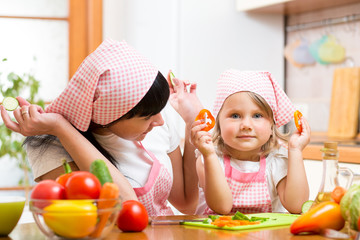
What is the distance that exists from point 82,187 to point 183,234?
10.9 inches

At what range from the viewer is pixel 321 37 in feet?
10.3

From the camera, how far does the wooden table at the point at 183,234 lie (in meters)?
1.03

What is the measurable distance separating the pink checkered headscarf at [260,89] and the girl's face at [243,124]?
2 cm

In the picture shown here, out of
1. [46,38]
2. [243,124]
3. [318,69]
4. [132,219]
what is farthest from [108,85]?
[46,38]

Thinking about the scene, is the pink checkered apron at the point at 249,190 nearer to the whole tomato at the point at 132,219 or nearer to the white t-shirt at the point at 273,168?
the white t-shirt at the point at 273,168

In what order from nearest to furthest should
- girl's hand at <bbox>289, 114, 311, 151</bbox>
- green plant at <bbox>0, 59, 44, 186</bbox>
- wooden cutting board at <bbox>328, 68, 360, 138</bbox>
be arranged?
girl's hand at <bbox>289, 114, 311, 151</bbox> < wooden cutting board at <bbox>328, 68, 360, 138</bbox> < green plant at <bbox>0, 59, 44, 186</bbox>

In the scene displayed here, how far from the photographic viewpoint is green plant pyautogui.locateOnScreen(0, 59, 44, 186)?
3.43 metres

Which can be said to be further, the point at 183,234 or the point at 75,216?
the point at 183,234

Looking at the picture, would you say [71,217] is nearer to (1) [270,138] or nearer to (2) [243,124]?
(2) [243,124]

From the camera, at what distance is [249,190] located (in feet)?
5.34

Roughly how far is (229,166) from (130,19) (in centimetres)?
185

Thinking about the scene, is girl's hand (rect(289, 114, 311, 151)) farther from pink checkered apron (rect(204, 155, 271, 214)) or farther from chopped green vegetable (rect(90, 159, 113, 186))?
chopped green vegetable (rect(90, 159, 113, 186))

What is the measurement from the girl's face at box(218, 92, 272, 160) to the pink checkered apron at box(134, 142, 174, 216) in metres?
0.22

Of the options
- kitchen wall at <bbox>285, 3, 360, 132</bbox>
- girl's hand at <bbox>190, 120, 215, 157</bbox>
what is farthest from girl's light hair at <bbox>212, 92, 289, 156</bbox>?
kitchen wall at <bbox>285, 3, 360, 132</bbox>
